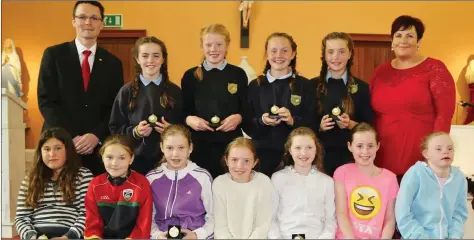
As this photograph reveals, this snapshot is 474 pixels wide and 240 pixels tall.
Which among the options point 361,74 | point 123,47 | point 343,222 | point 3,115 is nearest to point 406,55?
point 343,222

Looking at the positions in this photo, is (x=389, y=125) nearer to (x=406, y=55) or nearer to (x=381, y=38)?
(x=406, y=55)

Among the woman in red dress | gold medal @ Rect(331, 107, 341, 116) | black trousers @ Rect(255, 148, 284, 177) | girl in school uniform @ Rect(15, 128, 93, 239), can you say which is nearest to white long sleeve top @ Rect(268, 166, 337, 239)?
black trousers @ Rect(255, 148, 284, 177)

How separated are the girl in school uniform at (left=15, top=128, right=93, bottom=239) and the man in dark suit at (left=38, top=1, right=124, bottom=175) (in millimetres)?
117

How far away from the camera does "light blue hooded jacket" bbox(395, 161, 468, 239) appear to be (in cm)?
281

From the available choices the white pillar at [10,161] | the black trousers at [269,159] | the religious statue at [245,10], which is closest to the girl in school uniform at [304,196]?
the black trousers at [269,159]

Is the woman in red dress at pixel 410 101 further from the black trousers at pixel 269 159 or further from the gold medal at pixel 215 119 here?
the gold medal at pixel 215 119

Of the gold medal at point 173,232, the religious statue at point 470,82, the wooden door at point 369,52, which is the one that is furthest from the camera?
the wooden door at point 369,52

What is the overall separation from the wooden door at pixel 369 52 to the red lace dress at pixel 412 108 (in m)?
4.46

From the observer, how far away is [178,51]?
732cm

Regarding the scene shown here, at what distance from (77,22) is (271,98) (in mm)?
1332

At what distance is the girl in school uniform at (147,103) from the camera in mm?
3074

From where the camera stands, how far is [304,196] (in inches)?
115

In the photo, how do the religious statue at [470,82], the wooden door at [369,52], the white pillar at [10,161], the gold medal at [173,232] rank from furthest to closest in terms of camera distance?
the wooden door at [369,52] < the religious statue at [470,82] < the white pillar at [10,161] < the gold medal at [173,232]

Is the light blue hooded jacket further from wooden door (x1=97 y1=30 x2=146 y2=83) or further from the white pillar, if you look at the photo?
wooden door (x1=97 y1=30 x2=146 y2=83)
